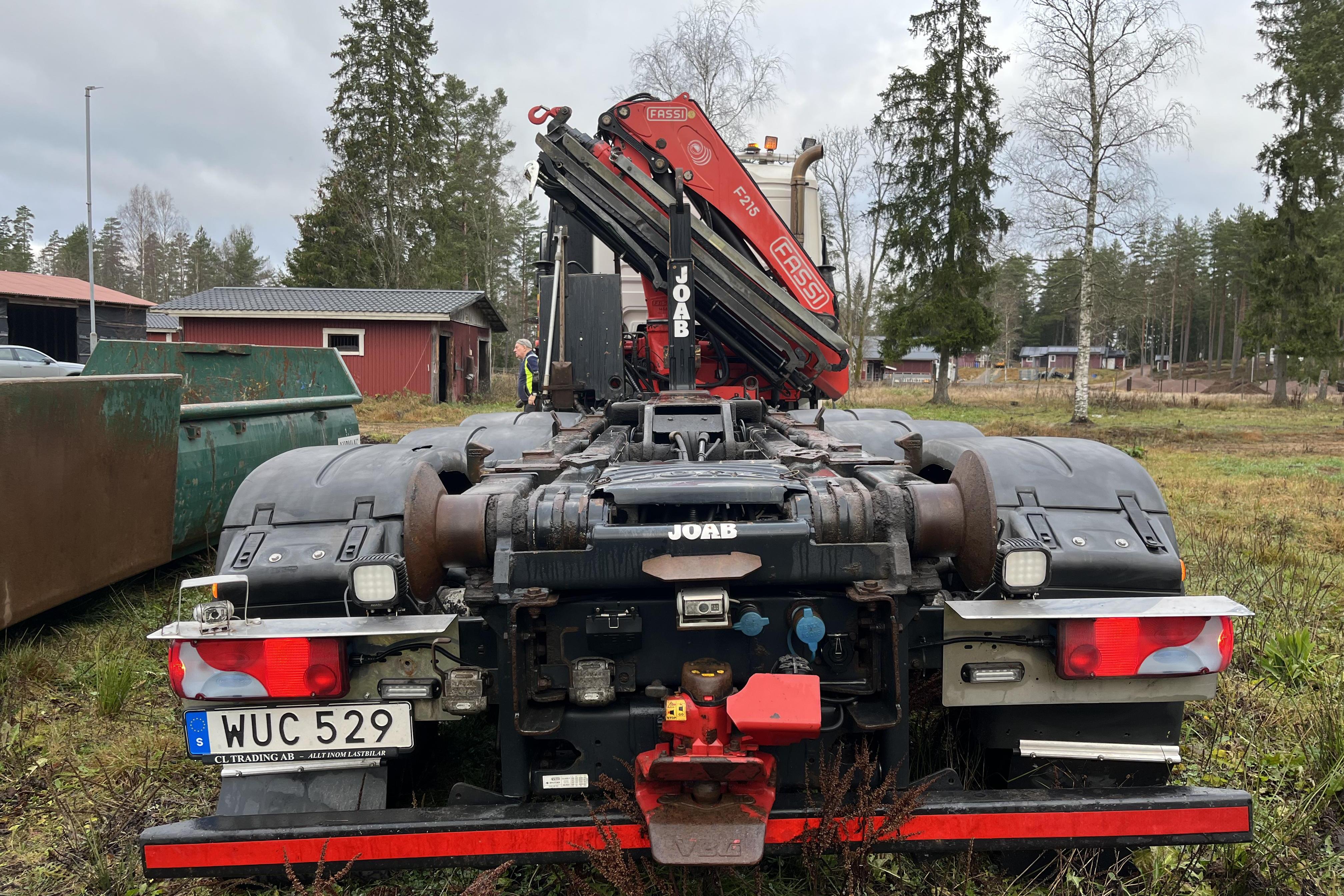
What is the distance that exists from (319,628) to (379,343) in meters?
26.5

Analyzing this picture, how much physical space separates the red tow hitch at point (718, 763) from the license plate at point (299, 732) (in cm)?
71

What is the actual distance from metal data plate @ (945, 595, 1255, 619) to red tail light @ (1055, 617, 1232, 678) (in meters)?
0.03

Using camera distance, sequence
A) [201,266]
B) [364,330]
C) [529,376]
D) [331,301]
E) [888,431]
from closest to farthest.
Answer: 1. [888,431]
2. [529,376]
3. [364,330]
4. [331,301]
5. [201,266]

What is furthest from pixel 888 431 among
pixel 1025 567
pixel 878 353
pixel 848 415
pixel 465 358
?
pixel 878 353

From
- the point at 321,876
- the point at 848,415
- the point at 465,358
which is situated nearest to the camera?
the point at 321,876

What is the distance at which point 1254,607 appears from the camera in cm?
471

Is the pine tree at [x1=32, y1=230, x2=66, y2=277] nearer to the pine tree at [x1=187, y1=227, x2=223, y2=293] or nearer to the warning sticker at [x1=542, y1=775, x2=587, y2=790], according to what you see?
the pine tree at [x1=187, y1=227, x2=223, y2=293]

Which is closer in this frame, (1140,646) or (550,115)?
(1140,646)

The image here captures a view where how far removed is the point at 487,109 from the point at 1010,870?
49.0m

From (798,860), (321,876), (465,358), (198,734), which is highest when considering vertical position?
(465,358)

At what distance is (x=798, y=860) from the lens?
2588 mm

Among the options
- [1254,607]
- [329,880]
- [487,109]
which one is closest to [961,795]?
[329,880]

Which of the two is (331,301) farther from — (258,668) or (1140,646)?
(1140,646)

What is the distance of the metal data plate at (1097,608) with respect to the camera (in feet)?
7.06
